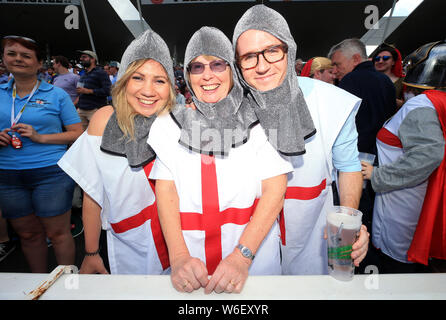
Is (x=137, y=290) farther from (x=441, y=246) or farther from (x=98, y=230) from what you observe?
(x=441, y=246)

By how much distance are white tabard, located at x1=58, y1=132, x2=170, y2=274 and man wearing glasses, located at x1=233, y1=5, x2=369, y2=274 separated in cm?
65

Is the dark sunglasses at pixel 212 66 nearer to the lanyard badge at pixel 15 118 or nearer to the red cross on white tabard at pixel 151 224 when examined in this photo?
the red cross on white tabard at pixel 151 224

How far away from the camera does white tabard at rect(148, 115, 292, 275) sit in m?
1.02

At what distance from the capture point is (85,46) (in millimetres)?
15391

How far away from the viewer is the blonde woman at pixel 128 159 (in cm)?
121

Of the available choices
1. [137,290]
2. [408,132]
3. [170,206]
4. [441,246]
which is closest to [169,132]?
[170,206]

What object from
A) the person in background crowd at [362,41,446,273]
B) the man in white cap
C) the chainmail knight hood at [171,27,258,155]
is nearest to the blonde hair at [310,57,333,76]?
the person in background crowd at [362,41,446,273]

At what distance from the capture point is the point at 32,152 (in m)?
1.90

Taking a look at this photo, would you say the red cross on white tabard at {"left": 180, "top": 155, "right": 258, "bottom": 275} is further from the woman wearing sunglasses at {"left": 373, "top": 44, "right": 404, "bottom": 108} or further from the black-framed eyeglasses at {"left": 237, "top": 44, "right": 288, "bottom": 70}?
the woman wearing sunglasses at {"left": 373, "top": 44, "right": 404, "bottom": 108}

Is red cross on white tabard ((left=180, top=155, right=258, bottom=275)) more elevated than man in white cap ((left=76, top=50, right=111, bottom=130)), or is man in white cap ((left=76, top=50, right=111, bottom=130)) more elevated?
man in white cap ((left=76, top=50, right=111, bottom=130))

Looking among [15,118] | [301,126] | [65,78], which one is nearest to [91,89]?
[65,78]

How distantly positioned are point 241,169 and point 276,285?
→ 44 centimetres

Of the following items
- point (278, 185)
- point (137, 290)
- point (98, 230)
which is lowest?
point (98, 230)
